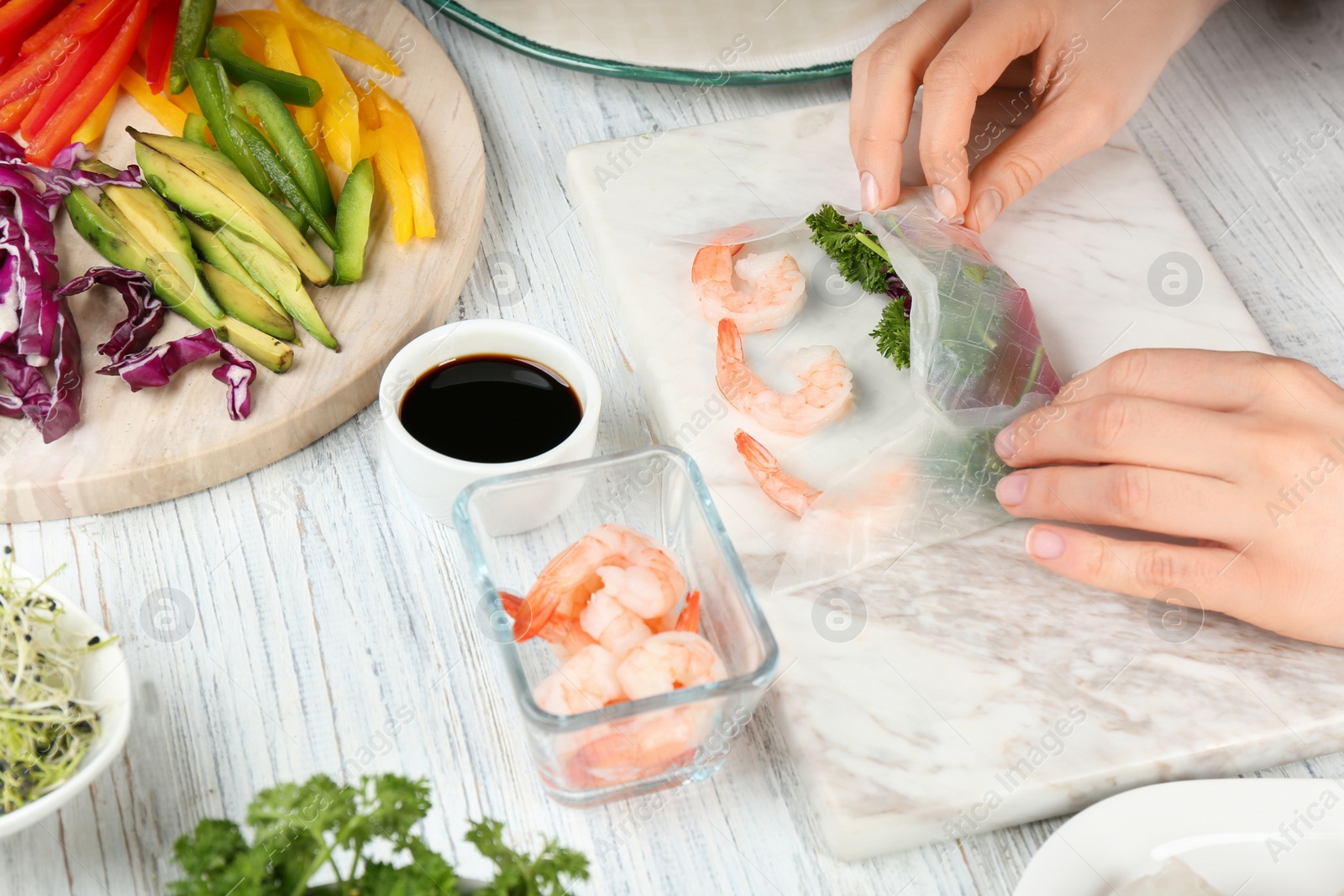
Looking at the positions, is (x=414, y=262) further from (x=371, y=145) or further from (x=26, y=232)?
(x=26, y=232)

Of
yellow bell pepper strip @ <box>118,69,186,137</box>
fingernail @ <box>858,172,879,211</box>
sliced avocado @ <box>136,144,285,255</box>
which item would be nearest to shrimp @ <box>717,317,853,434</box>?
fingernail @ <box>858,172,879,211</box>

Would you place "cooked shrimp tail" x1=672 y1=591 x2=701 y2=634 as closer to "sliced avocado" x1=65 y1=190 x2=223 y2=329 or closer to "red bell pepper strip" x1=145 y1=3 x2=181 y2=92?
"sliced avocado" x1=65 y1=190 x2=223 y2=329

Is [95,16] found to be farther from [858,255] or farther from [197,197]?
[858,255]

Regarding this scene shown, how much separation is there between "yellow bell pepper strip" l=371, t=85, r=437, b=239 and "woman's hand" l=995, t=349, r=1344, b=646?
831 mm

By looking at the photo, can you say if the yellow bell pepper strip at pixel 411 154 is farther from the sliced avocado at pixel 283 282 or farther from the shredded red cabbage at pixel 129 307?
the shredded red cabbage at pixel 129 307

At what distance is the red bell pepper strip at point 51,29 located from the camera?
63.2 inches

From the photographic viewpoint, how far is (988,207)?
1.53 m

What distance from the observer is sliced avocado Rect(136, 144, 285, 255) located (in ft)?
4.65

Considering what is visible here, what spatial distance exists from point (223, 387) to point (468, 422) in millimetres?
319

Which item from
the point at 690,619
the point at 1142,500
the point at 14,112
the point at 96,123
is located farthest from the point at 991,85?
the point at 14,112

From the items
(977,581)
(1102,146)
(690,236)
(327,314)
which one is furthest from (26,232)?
(1102,146)

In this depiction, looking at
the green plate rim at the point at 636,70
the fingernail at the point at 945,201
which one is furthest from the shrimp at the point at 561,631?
the green plate rim at the point at 636,70

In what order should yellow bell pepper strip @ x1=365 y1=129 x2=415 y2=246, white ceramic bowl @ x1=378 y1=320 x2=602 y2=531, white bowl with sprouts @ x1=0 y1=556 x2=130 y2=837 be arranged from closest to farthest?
1. white bowl with sprouts @ x1=0 y1=556 x2=130 y2=837
2. white ceramic bowl @ x1=378 y1=320 x2=602 y2=531
3. yellow bell pepper strip @ x1=365 y1=129 x2=415 y2=246

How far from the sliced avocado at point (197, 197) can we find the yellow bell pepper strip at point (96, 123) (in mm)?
168
